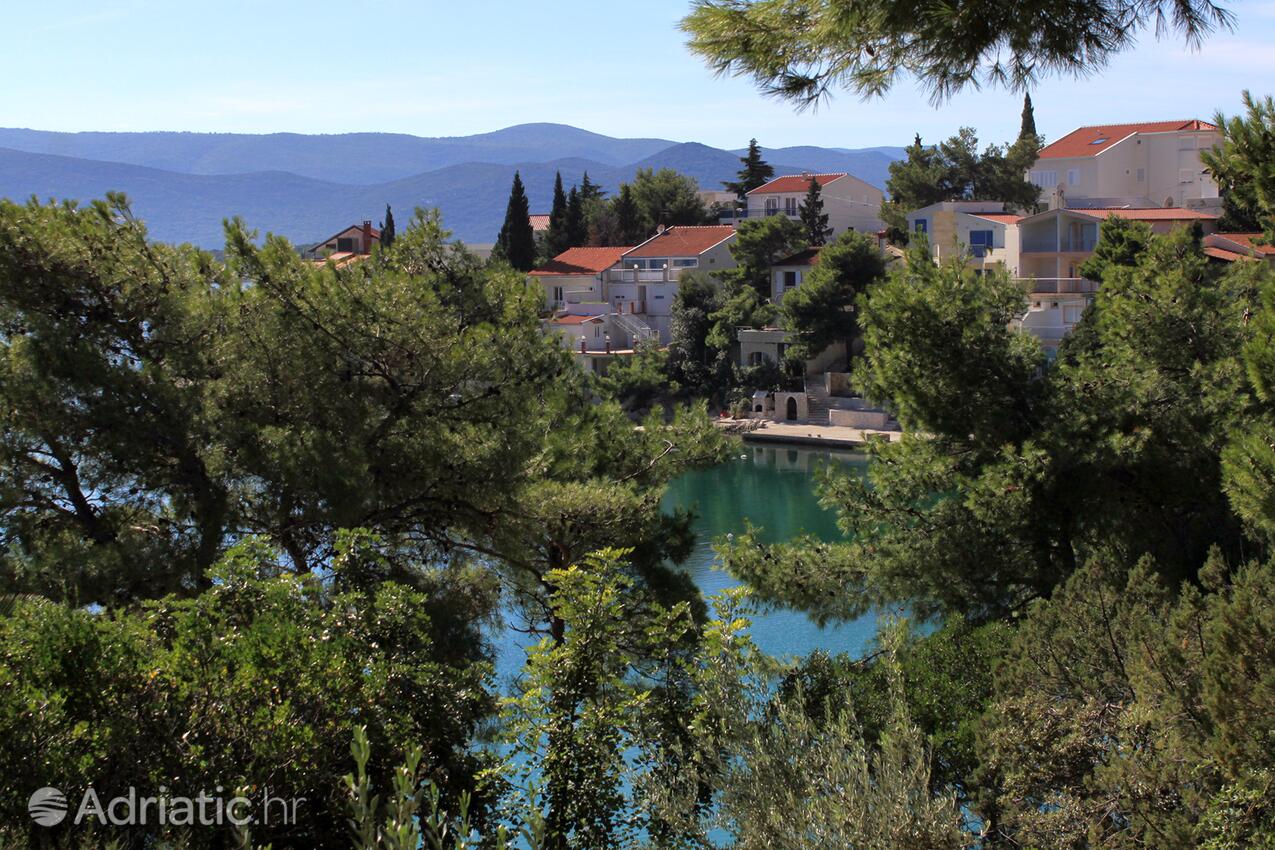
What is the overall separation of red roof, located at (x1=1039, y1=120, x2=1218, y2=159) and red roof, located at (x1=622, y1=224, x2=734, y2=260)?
10733 millimetres

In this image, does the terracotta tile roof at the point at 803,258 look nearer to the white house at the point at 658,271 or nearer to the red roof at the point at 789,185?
the white house at the point at 658,271

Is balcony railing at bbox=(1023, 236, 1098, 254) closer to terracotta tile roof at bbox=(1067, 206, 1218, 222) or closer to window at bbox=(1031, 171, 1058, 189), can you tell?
terracotta tile roof at bbox=(1067, 206, 1218, 222)

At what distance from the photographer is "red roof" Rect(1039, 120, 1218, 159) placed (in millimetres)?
36812

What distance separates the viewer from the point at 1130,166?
36.8 m

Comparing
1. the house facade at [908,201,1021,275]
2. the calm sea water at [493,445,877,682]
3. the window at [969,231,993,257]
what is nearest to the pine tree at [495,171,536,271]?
the house facade at [908,201,1021,275]

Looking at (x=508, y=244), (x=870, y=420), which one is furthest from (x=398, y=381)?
(x=508, y=244)

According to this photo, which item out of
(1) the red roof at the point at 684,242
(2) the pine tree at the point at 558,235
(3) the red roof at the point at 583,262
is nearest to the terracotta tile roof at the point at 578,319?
(3) the red roof at the point at 583,262

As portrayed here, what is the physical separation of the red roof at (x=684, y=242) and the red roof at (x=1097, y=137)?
10733 mm

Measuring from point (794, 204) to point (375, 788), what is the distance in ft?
133

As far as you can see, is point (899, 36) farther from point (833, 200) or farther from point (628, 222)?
point (628, 222)

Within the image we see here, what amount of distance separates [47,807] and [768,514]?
764 inches

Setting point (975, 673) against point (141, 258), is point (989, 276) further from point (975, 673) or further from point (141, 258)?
point (141, 258)

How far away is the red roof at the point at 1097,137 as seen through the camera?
36.8m

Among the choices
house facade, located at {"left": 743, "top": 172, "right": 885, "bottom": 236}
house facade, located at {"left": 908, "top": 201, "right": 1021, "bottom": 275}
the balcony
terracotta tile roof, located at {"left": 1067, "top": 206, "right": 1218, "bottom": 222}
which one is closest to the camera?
the balcony
